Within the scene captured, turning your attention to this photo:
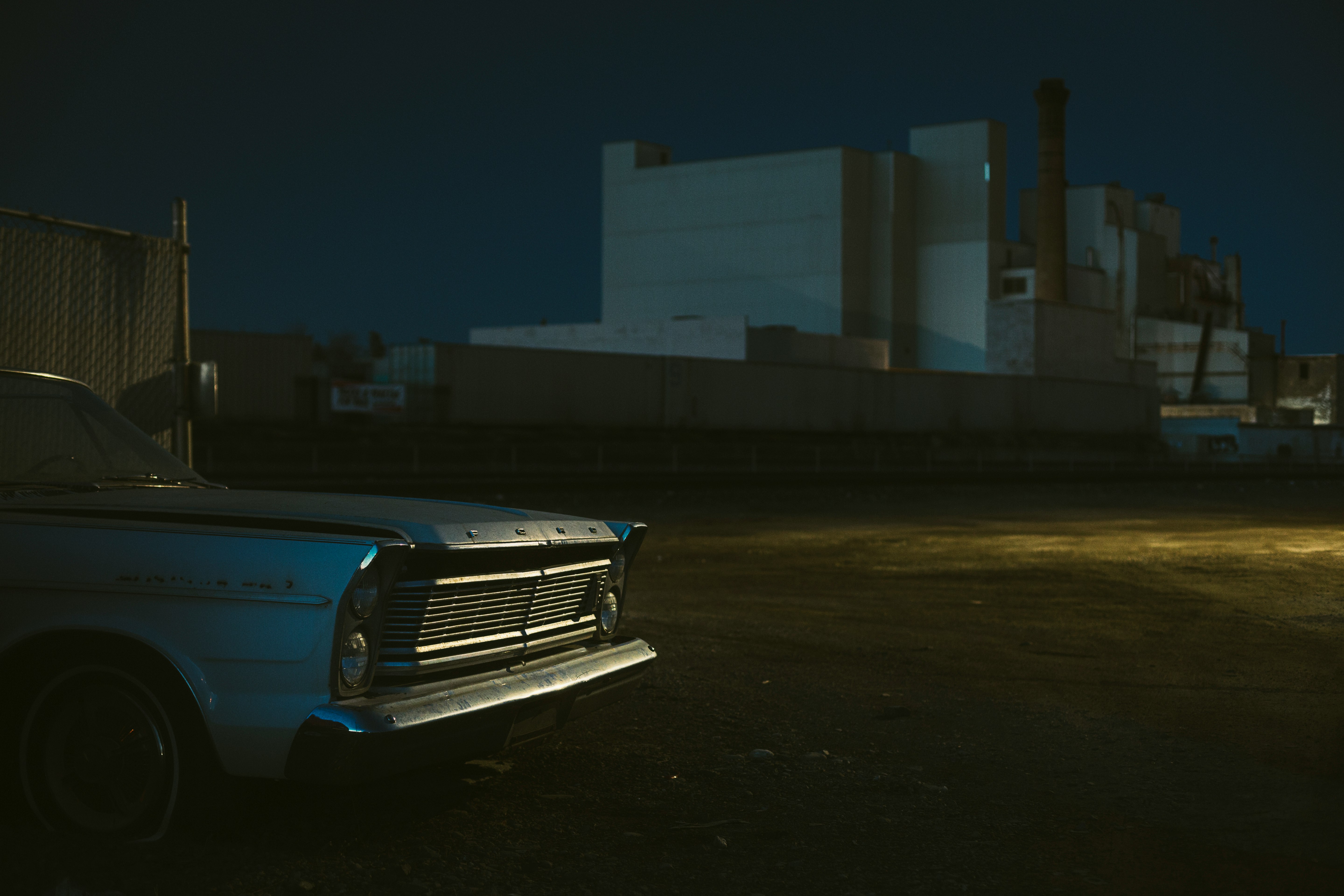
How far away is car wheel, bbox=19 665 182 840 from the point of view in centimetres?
367

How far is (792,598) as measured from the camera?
10758mm

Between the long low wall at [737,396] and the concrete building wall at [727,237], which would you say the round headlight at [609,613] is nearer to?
the long low wall at [737,396]

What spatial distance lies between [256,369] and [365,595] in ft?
139

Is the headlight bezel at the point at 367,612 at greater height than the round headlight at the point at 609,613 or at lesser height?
greater

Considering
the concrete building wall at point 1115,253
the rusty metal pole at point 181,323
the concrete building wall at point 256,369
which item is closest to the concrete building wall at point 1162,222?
the concrete building wall at point 1115,253

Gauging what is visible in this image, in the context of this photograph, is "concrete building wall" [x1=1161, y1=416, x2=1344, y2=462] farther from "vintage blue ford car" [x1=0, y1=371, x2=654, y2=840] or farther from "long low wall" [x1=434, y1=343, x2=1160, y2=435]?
"vintage blue ford car" [x1=0, y1=371, x2=654, y2=840]

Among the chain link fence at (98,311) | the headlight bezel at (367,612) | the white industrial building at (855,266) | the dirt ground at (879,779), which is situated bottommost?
the dirt ground at (879,779)

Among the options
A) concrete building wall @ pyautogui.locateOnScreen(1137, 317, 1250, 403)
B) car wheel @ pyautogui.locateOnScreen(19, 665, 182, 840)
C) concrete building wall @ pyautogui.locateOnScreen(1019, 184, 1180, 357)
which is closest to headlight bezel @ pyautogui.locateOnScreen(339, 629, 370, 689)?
car wheel @ pyautogui.locateOnScreen(19, 665, 182, 840)

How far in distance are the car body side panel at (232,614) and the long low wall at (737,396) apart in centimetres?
4110

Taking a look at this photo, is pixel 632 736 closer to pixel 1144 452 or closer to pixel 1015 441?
pixel 1015 441

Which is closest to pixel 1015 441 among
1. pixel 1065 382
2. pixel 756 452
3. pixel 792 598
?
pixel 1065 382

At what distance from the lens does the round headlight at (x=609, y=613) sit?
190 inches

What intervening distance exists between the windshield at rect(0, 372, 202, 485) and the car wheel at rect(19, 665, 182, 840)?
106cm

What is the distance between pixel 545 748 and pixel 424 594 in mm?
1760
